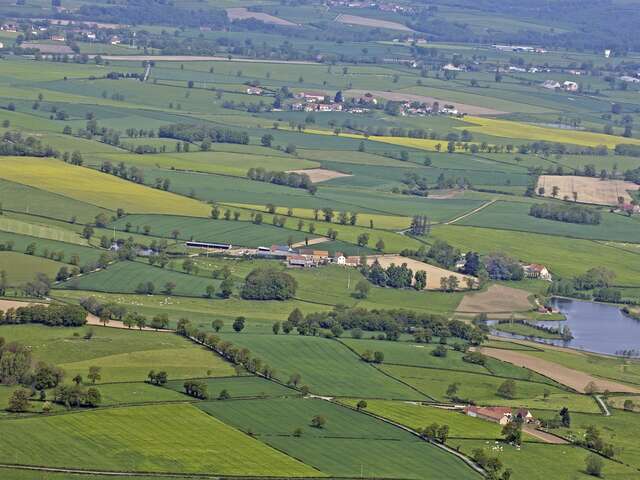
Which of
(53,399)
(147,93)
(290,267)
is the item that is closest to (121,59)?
(147,93)

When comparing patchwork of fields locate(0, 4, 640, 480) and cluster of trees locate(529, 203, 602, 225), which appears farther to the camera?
cluster of trees locate(529, 203, 602, 225)

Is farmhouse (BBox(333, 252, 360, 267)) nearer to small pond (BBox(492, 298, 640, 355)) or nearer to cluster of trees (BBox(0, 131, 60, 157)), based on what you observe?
small pond (BBox(492, 298, 640, 355))

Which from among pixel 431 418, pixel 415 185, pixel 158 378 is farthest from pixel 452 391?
pixel 415 185

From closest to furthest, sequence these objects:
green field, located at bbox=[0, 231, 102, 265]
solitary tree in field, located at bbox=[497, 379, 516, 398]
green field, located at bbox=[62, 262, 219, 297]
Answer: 1. solitary tree in field, located at bbox=[497, 379, 516, 398]
2. green field, located at bbox=[62, 262, 219, 297]
3. green field, located at bbox=[0, 231, 102, 265]

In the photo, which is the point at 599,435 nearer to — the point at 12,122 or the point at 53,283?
the point at 53,283

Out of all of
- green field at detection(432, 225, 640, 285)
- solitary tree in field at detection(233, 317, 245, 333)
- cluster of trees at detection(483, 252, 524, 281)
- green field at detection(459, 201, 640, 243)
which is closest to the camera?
solitary tree in field at detection(233, 317, 245, 333)

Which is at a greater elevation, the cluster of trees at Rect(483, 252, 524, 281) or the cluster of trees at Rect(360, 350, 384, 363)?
the cluster of trees at Rect(483, 252, 524, 281)

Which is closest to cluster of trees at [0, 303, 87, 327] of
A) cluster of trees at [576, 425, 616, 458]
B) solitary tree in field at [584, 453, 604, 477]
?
cluster of trees at [576, 425, 616, 458]
